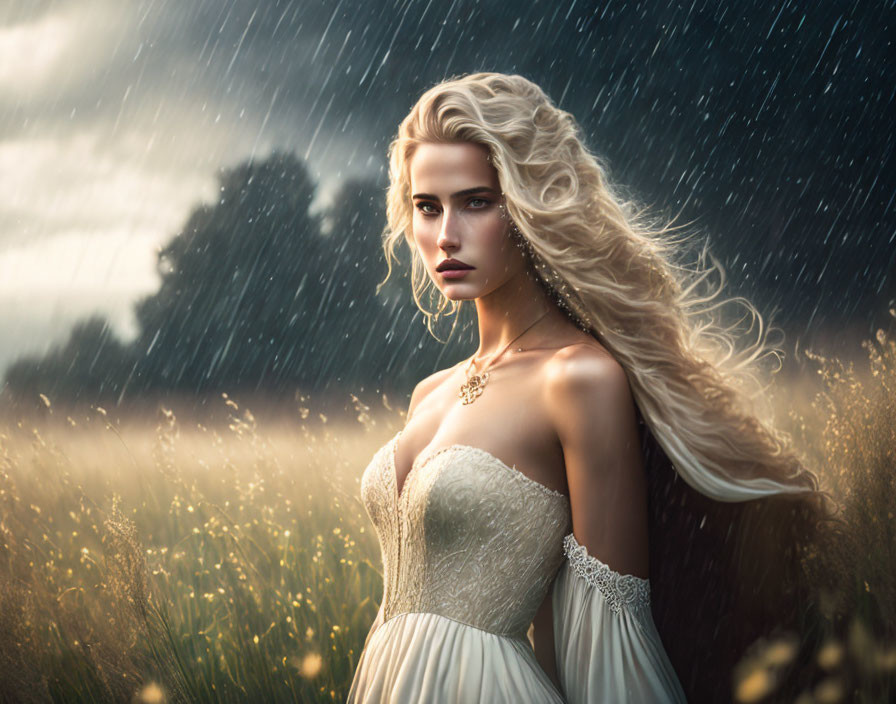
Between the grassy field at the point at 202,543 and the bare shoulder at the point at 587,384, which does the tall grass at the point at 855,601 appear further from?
the bare shoulder at the point at 587,384

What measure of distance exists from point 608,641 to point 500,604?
0.26 meters

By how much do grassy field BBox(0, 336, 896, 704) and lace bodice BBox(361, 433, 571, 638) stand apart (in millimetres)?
884

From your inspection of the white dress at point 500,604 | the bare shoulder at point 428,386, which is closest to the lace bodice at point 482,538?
the white dress at point 500,604

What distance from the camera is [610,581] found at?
1.80 meters

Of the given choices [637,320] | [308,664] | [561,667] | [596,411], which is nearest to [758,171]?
[637,320]

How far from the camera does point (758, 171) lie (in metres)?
2.68

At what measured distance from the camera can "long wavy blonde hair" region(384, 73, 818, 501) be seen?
190cm

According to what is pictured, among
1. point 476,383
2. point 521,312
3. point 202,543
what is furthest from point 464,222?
point 202,543

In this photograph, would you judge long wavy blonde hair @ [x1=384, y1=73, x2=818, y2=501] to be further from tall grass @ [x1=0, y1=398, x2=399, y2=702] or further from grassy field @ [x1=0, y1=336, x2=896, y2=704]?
tall grass @ [x1=0, y1=398, x2=399, y2=702]

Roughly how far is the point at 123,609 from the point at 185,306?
137 cm

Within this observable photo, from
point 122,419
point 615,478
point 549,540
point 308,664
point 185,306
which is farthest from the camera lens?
point 185,306

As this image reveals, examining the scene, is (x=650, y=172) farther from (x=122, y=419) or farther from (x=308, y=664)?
(x=122, y=419)

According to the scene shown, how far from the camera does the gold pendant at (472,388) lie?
2.07 m

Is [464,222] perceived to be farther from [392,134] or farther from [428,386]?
[392,134]
